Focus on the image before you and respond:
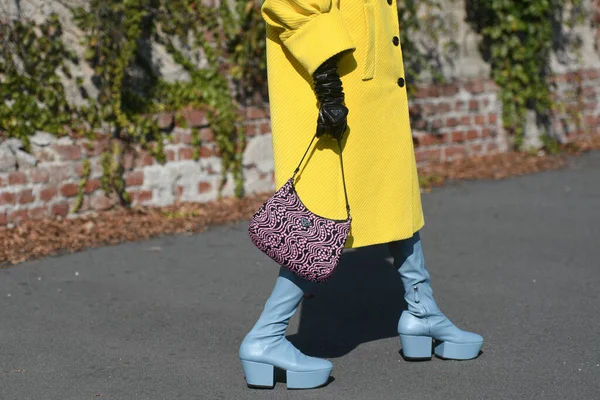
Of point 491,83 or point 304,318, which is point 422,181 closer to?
point 491,83

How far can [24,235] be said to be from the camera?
6.11 metres

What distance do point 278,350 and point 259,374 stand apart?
0.39 feet

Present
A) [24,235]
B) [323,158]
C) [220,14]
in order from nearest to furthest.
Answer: [323,158] → [24,235] → [220,14]

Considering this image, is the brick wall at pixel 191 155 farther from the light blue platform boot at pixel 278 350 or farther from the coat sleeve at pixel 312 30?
the coat sleeve at pixel 312 30

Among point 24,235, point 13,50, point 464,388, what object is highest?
point 13,50

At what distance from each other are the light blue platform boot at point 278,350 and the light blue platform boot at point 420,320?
1.52 ft

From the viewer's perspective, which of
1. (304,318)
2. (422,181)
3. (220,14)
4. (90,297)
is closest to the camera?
(304,318)

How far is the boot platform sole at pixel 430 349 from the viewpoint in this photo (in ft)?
13.2

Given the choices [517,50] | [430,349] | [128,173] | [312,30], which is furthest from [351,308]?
[517,50]

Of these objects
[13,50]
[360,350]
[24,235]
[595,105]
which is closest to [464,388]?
[360,350]

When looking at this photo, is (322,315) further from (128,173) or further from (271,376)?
(128,173)

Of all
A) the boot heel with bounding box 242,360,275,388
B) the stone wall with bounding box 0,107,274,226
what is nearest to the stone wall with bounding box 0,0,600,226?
the stone wall with bounding box 0,107,274,226

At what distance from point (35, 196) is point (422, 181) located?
10.0ft

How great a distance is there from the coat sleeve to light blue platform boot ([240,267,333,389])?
0.82 meters
